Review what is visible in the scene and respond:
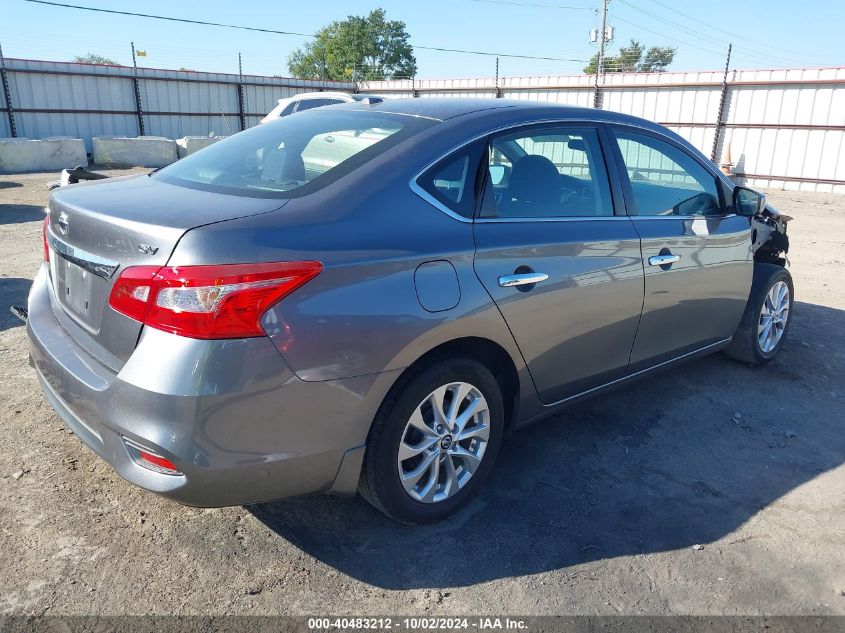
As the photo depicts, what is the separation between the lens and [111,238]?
7.45 feet

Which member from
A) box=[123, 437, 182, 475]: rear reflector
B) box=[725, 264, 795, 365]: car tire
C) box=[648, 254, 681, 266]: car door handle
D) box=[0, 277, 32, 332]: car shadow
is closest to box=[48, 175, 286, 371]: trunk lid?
box=[123, 437, 182, 475]: rear reflector

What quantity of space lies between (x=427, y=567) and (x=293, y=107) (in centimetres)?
1149

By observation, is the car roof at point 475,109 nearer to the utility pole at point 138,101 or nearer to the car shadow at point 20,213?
the car shadow at point 20,213

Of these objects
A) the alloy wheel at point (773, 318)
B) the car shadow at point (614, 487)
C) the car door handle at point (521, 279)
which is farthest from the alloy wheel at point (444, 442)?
the alloy wheel at point (773, 318)

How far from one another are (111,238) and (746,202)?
375 centimetres

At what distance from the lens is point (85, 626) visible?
7.16 ft

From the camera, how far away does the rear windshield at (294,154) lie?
2588 mm

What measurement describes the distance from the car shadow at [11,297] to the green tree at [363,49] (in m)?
58.5

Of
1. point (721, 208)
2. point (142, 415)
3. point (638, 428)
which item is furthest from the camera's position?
point (721, 208)

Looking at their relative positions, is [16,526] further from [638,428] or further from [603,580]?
[638,428]

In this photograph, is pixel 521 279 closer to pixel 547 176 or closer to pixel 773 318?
pixel 547 176

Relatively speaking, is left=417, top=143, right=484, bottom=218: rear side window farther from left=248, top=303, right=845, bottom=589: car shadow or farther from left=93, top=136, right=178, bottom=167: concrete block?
left=93, top=136, right=178, bottom=167: concrete block

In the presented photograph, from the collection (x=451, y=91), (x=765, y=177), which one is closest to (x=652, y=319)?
(x=765, y=177)

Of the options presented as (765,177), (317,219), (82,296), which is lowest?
(765,177)
